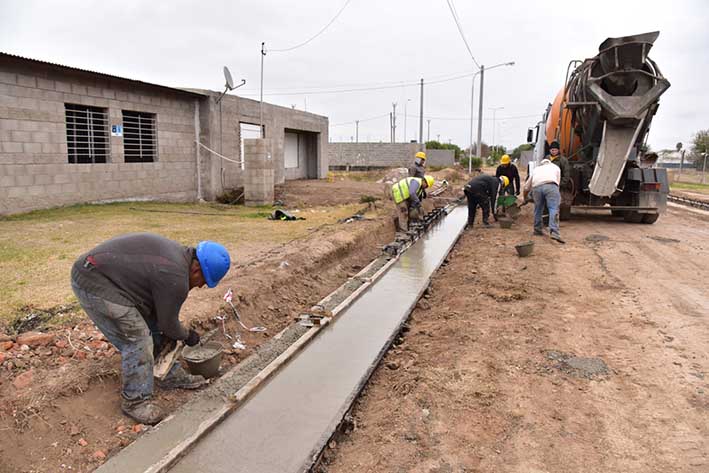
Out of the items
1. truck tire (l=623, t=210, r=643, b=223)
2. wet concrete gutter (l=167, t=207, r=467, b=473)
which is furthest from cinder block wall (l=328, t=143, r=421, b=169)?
wet concrete gutter (l=167, t=207, r=467, b=473)

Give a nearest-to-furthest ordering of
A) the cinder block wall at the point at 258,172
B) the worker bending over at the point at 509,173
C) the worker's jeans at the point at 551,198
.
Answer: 1. the worker's jeans at the point at 551,198
2. the worker bending over at the point at 509,173
3. the cinder block wall at the point at 258,172

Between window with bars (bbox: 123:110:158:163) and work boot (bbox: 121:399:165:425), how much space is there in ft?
33.8

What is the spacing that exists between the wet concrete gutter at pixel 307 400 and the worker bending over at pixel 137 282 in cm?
78

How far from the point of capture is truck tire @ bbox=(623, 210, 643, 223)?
11227 mm

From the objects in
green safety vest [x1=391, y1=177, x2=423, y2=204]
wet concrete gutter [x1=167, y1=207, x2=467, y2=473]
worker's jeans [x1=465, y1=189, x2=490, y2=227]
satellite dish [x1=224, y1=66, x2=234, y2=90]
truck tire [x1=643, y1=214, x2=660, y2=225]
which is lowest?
wet concrete gutter [x1=167, y1=207, x2=467, y2=473]

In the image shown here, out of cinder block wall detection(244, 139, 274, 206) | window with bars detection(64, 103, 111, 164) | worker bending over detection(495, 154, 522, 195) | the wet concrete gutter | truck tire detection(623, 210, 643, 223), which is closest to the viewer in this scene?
the wet concrete gutter

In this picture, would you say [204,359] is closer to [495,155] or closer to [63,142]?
[63,142]

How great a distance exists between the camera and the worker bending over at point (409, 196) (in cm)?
1002

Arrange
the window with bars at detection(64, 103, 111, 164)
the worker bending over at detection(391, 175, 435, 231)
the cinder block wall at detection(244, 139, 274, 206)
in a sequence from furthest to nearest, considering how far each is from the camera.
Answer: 1. the cinder block wall at detection(244, 139, 274, 206)
2. the window with bars at detection(64, 103, 111, 164)
3. the worker bending over at detection(391, 175, 435, 231)

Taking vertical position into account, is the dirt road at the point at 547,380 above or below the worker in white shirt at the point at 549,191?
below

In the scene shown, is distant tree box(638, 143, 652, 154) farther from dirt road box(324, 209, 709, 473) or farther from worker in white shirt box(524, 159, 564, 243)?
dirt road box(324, 209, 709, 473)

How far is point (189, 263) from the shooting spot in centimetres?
346

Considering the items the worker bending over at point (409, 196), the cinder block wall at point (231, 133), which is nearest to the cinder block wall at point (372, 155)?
the cinder block wall at point (231, 133)

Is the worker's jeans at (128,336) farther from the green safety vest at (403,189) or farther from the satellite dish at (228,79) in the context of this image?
the satellite dish at (228,79)
